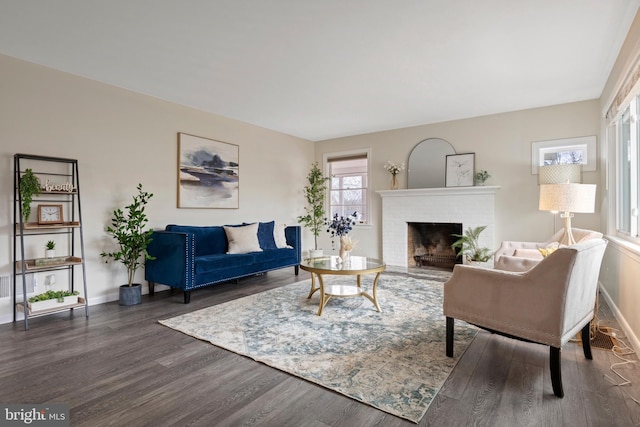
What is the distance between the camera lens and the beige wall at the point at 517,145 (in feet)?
15.0

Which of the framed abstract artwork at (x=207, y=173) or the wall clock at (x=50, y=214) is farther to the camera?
the framed abstract artwork at (x=207, y=173)

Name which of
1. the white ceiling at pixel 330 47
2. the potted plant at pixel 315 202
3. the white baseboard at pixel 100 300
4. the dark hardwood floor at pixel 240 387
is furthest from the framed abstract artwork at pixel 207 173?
the dark hardwood floor at pixel 240 387

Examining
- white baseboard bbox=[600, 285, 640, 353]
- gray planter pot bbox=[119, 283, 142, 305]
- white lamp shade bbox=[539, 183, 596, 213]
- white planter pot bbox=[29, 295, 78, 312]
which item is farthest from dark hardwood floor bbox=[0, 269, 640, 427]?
white lamp shade bbox=[539, 183, 596, 213]

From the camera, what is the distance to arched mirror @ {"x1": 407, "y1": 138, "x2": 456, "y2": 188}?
5.63 metres

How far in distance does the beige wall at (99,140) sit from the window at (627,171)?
4.83m

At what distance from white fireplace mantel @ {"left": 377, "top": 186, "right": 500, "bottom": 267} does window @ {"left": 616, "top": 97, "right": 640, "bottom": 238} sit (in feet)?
5.38

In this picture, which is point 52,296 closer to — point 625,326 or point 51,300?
point 51,300

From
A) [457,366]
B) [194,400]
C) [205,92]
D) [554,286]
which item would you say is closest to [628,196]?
[554,286]

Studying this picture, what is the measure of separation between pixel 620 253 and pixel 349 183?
446cm

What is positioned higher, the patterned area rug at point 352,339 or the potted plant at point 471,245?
the potted plant at point 471,245

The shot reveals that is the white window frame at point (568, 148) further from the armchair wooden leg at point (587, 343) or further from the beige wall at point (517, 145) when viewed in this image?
the armchair wooden leg at point (587, 343)

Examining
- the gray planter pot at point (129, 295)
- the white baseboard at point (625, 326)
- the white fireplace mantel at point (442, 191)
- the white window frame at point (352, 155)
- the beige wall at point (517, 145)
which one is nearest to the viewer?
the white baseboard at point (625, 326)

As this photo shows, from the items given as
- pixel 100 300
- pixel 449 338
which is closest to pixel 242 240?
pixel 100 300

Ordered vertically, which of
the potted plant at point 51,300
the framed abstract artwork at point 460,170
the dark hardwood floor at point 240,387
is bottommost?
the dark hardwood floor at point 240,387
